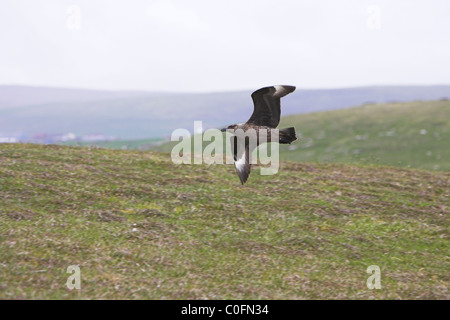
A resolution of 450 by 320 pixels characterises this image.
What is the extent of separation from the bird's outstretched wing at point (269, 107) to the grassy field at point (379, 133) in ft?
293

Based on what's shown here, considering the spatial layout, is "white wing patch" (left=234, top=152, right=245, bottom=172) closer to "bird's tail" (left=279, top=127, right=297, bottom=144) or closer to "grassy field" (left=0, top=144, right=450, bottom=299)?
"bird's tail" (left=279, top=127, right=297, bottom=144)

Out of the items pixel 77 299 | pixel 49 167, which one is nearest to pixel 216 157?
pixel 49 167

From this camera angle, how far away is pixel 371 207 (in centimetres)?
2650

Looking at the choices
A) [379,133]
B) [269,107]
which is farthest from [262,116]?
[379,133]

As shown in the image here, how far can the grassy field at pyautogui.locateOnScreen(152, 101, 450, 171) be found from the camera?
4756 inches

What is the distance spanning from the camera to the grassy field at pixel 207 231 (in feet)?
60.0

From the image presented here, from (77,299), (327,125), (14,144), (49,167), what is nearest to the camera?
(77,299)

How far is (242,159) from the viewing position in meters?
20.6

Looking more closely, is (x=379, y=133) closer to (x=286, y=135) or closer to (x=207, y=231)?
(x=207, y=231)

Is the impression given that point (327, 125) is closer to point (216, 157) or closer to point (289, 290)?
point (216, 157)

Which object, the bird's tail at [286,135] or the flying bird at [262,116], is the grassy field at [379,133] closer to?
the flying bird at [262,116]

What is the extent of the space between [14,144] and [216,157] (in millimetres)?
10485

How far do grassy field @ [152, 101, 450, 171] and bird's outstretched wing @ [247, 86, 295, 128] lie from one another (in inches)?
3514

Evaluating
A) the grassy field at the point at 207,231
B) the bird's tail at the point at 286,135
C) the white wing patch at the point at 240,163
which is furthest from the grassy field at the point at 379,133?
the white wing patch at the point at 240,163
